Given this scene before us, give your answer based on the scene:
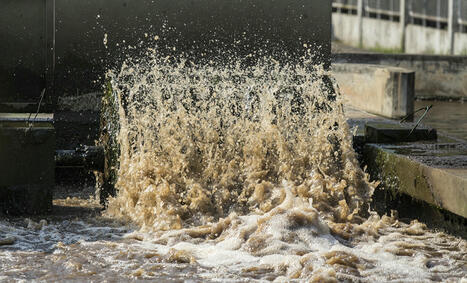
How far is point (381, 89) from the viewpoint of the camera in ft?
43.7

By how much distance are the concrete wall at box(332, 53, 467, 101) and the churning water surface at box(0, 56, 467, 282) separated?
555 cm

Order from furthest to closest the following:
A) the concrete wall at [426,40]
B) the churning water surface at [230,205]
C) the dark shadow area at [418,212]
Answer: the concrete wall at [426,40] → the dark shadow area at [418,212] → the churning water surface at [230,205]

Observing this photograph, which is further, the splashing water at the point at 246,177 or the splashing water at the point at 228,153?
the splashing water at the point at 228,153

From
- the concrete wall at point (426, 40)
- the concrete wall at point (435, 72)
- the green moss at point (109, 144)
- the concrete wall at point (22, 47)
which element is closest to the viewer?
the green moss at point (109, 144)

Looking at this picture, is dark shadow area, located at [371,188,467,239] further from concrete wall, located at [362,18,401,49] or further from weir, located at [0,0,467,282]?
concrete wall, located at [362,18,401,49]

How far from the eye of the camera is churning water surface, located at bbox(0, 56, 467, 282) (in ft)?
23.1

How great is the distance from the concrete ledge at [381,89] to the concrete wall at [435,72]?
2136 mm

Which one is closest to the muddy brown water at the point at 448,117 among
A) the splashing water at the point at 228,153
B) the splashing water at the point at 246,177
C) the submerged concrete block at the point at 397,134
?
the submerged concrete block at the point at 397,134

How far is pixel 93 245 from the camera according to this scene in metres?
7.65

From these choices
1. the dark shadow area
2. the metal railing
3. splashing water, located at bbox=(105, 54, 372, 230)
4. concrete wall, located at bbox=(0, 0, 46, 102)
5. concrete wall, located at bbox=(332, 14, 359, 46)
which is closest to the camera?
the dark shadow area

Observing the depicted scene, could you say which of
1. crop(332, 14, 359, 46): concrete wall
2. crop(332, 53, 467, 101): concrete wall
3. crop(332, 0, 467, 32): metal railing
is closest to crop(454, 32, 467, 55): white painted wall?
crop(332, 0, 467, 32): metal railing

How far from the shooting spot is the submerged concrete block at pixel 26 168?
866 centimetres

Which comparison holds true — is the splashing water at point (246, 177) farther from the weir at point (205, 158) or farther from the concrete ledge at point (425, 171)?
the concrete ledge at point (425, 171)

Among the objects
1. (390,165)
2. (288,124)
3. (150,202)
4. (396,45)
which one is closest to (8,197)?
(150,202)
